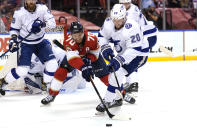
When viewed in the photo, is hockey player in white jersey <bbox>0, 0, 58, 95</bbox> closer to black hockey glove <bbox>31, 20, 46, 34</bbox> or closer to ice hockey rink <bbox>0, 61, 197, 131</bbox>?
black hockey glove <bbox>31, 20, 46, 34</bbox>

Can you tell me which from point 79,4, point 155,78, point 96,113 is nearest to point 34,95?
point 96,113

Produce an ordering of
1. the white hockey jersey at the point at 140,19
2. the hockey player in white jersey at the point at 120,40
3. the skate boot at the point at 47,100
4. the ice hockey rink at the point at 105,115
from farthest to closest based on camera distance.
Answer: the white hockey jersey at the point at 140,19
the skate boot at the point at 47,100
the hockey player in white jersey at the point at 120,40
the ice hockey rink at the point at 105,115

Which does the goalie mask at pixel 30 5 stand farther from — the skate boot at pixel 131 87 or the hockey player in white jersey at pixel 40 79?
the skate boot at pixel 131 87

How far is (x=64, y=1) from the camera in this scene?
8.42 m

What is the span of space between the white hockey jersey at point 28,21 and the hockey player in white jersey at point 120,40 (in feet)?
3.11

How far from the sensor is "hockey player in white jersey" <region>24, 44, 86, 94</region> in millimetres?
4961

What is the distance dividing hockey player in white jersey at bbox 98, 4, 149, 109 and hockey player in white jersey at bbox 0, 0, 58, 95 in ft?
3.09

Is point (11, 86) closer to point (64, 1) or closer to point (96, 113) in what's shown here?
point (96, 113)

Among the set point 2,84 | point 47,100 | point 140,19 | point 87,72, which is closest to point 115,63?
point 87,72

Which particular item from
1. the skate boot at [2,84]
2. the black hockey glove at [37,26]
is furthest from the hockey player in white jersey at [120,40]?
the skate boot at [2,84]

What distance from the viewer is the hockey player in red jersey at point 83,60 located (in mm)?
3756

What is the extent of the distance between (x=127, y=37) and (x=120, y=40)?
0.12m

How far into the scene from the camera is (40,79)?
5.11m

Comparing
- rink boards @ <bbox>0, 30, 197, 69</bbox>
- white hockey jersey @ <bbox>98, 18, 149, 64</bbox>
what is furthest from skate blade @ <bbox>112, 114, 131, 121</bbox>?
rink boards @ <bbox>0, 30, 197, 69</bbox>
